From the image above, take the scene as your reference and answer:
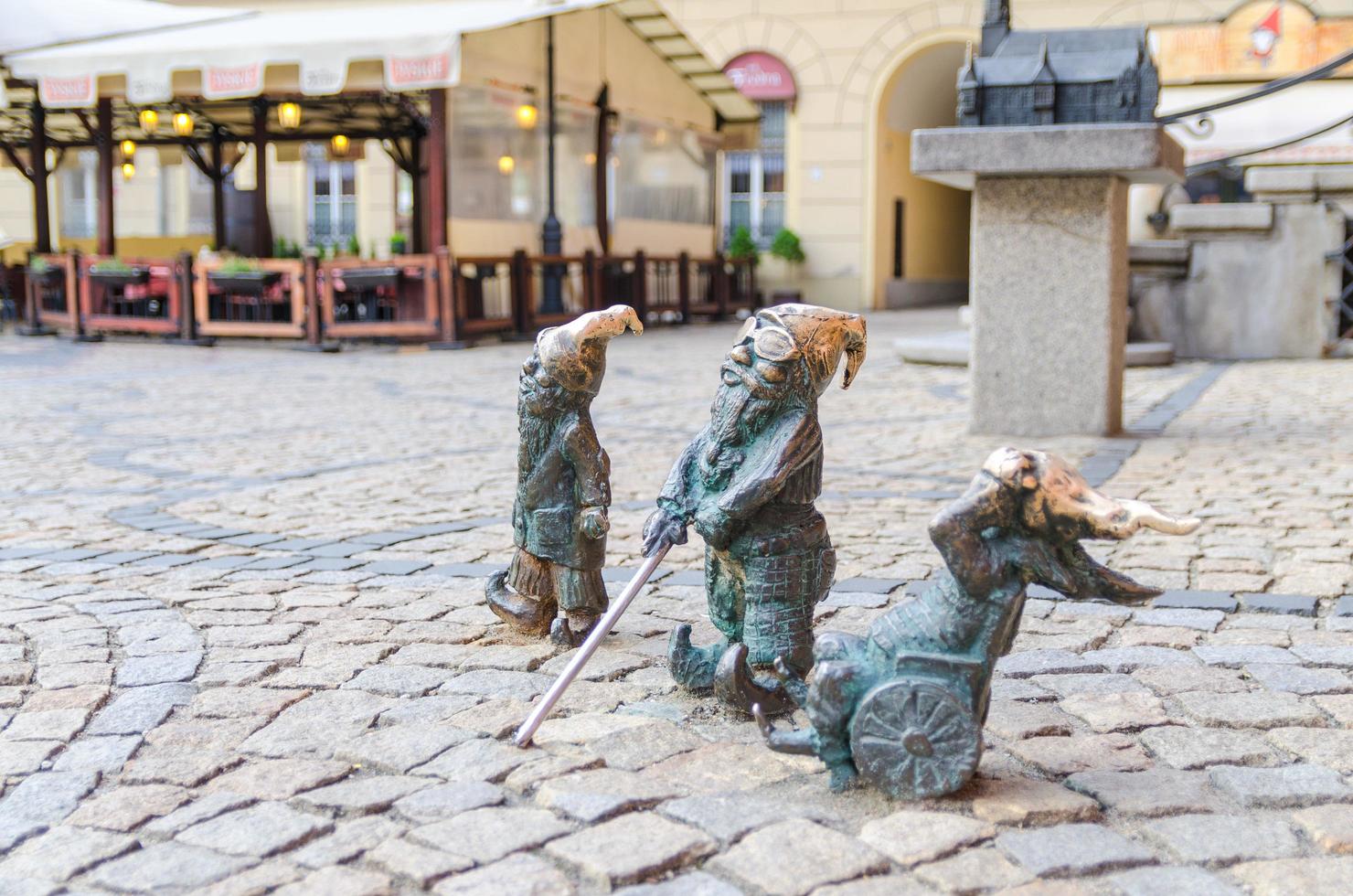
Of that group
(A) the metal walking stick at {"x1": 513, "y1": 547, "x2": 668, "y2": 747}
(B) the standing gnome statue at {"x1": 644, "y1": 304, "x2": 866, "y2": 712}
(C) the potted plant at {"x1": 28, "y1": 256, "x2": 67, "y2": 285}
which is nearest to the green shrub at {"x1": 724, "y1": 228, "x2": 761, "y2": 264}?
(C) the potted plant at {"x1": 28, "y1": 256, "x2": 67, "y2": 285}

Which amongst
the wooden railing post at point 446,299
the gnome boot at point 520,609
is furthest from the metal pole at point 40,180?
the gnome boot at point 520,609

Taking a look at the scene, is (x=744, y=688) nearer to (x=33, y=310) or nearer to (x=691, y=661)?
(x=691, y=661)

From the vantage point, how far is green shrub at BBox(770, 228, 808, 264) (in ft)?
78.2

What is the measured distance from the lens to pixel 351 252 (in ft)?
79.9

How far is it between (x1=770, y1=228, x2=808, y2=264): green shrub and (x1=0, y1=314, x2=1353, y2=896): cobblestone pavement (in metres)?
16.9

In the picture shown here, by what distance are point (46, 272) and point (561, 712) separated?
15.8 metres

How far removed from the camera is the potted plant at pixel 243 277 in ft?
51.3

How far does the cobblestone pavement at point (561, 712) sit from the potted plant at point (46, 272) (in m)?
11.1

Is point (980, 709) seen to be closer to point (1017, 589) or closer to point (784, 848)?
point (1017, 589)

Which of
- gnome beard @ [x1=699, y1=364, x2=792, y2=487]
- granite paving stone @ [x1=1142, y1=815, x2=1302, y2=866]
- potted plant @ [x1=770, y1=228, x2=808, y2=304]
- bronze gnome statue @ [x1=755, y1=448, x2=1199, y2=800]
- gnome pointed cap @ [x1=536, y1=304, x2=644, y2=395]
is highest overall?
potted plant @ [x1=770, y1=228, x2=808, y2=304]

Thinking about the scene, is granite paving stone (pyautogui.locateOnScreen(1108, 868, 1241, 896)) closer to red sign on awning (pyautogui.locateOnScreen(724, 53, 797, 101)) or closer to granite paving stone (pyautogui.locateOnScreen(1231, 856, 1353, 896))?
granite paving stone (pyautogui.locateOnScreen(1231, 856, 1353, 896))

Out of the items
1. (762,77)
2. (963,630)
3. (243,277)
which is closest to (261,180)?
(243,277)

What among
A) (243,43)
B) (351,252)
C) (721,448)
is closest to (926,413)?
(721,448)

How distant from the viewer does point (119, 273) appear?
1628 centimetres
